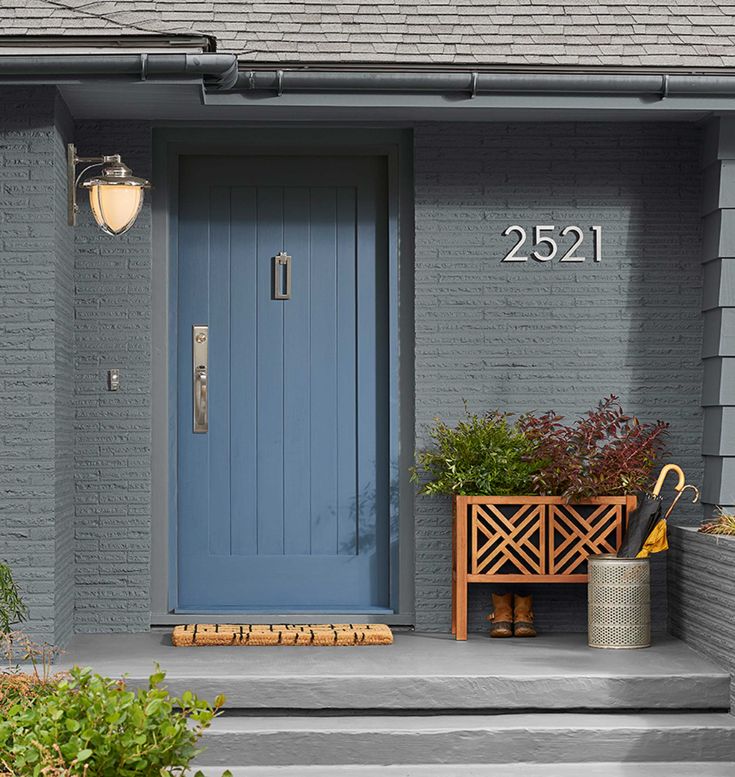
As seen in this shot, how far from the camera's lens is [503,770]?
4605mm

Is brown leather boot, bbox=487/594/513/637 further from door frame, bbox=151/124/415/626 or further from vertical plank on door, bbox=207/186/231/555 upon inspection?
vertical plank on door, bbox=207/186/231/555

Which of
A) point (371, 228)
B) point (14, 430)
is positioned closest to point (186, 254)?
point (371, 228)

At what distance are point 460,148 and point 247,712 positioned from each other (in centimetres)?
288

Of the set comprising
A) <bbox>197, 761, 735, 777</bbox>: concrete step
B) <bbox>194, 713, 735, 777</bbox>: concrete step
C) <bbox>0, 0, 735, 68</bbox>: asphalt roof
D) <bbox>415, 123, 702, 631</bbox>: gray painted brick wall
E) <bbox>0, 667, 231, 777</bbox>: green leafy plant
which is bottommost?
<bbox>197, 761, 735, 777</bbox>: concrete step

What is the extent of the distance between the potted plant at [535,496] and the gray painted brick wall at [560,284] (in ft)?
0.98

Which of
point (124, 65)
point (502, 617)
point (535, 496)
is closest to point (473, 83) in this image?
point (124, 65)

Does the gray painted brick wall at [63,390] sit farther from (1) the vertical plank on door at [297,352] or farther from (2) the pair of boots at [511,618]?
(2) the pair of boots at [511,618]

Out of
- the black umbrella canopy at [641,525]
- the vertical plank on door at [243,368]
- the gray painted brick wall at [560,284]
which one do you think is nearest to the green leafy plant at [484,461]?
the gray painted brick wall at [560,284]

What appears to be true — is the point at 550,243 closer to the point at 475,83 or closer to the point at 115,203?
the point at 475,83

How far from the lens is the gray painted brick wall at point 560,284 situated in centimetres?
590

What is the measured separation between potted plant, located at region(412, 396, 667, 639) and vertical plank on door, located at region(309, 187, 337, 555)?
0.61m

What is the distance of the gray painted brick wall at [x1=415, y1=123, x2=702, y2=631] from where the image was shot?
232 inches

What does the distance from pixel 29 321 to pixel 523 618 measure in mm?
2650

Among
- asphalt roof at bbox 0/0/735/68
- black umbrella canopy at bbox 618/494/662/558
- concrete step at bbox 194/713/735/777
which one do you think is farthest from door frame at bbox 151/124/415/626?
concrete step at bbox 194/713/735/777
